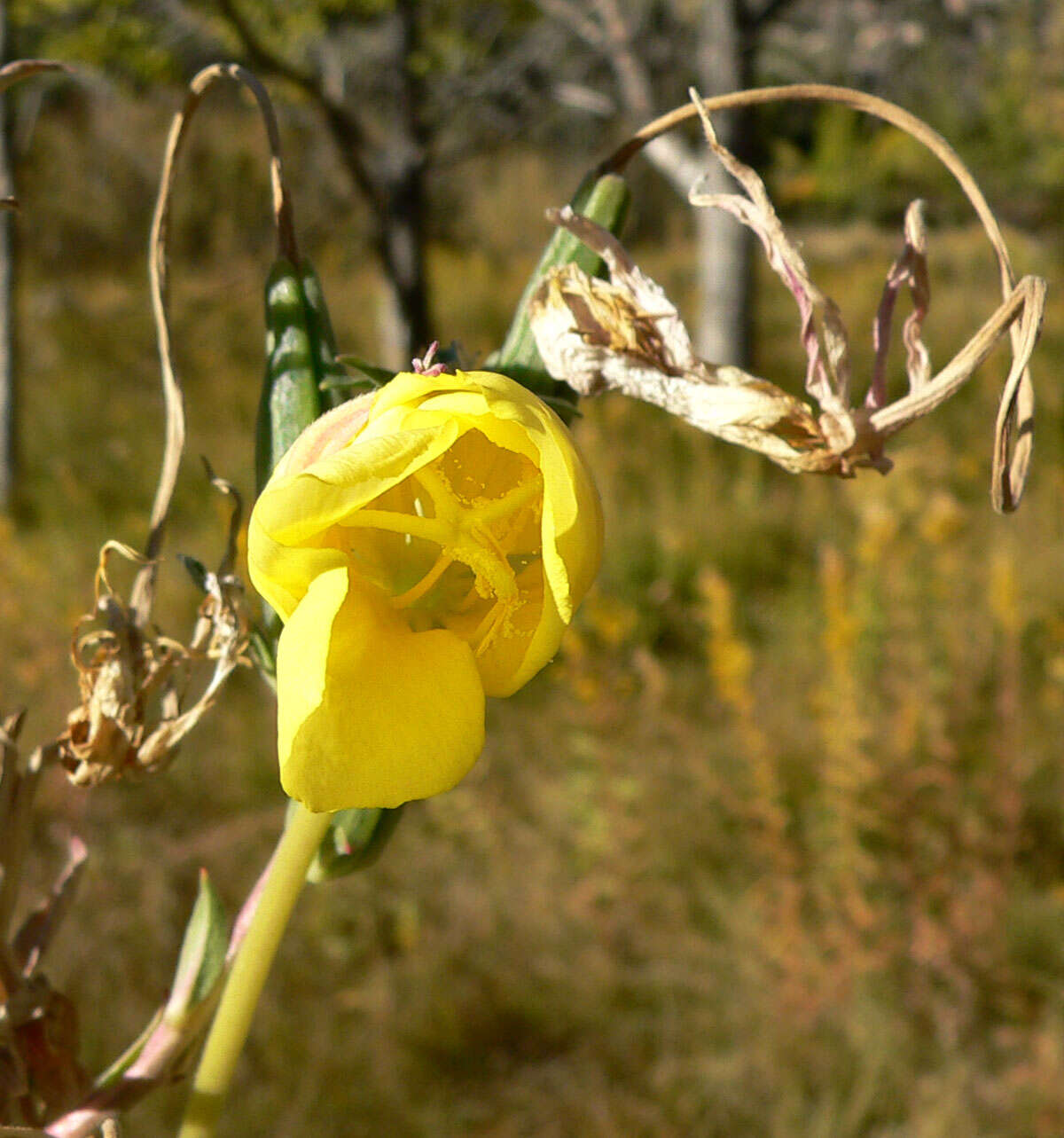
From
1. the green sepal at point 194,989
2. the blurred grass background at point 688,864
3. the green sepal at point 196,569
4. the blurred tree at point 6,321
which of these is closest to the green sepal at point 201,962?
the green sepal at point 194,989

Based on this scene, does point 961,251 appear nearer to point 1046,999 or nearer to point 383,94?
point 383,94

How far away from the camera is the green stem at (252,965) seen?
523 millimetres

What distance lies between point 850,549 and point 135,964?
2661 mm

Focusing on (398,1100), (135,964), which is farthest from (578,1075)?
(135,964)

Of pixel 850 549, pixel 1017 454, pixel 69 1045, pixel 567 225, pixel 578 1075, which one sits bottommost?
pixel 578 1075

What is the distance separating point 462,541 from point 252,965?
25 centimetres

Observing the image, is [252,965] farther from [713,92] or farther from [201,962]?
[713,92]

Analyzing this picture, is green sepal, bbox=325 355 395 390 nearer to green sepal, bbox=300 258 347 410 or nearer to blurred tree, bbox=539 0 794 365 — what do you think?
green sepal, bbox=300 258 347 410

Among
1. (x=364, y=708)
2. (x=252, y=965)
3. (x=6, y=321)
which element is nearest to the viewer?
(x=364, y=708)

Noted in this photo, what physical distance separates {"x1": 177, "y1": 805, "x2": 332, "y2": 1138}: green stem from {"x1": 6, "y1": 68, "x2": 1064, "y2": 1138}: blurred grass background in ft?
3.97

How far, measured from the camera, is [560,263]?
1.98ft

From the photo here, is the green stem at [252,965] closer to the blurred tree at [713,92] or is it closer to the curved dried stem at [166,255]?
the curved dried stem at [166,255]

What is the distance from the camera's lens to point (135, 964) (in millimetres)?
2418

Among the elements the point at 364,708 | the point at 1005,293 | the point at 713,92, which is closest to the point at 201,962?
the point at 364,708
